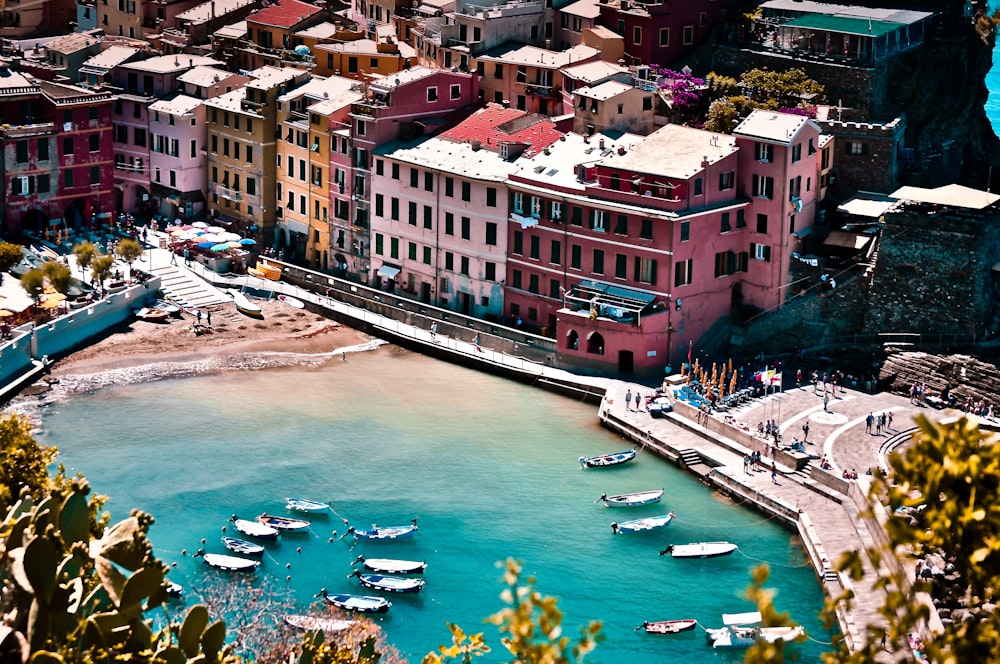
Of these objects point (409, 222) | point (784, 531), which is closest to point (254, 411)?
point (409, 222)

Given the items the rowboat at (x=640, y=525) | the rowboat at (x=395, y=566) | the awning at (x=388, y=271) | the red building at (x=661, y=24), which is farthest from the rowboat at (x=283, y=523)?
the red building at (x=661, y=24)

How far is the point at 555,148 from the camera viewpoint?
102438 millimetres

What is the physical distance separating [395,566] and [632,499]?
484 inches

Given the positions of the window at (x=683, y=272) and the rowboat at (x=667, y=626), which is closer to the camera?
the rowboat at (x=667, y=626)

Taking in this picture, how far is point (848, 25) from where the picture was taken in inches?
4291

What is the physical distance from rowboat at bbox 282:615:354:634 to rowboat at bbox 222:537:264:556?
6.21 meters

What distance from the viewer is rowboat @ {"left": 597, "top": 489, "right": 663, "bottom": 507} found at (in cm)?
8094

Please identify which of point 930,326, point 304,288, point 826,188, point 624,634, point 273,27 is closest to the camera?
point 624,634

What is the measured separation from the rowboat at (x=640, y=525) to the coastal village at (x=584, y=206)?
536 cm

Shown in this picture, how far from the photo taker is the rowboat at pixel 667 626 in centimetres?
6931

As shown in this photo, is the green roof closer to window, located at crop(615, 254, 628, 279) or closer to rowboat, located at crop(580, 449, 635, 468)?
window, located at crop(615, 254, 628, 279)

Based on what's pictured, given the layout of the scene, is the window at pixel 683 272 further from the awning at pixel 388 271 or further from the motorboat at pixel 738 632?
the motorboat at pixel 738 632

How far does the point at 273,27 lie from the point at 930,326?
169 feet

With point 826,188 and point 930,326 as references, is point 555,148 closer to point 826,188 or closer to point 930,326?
point 826,188
